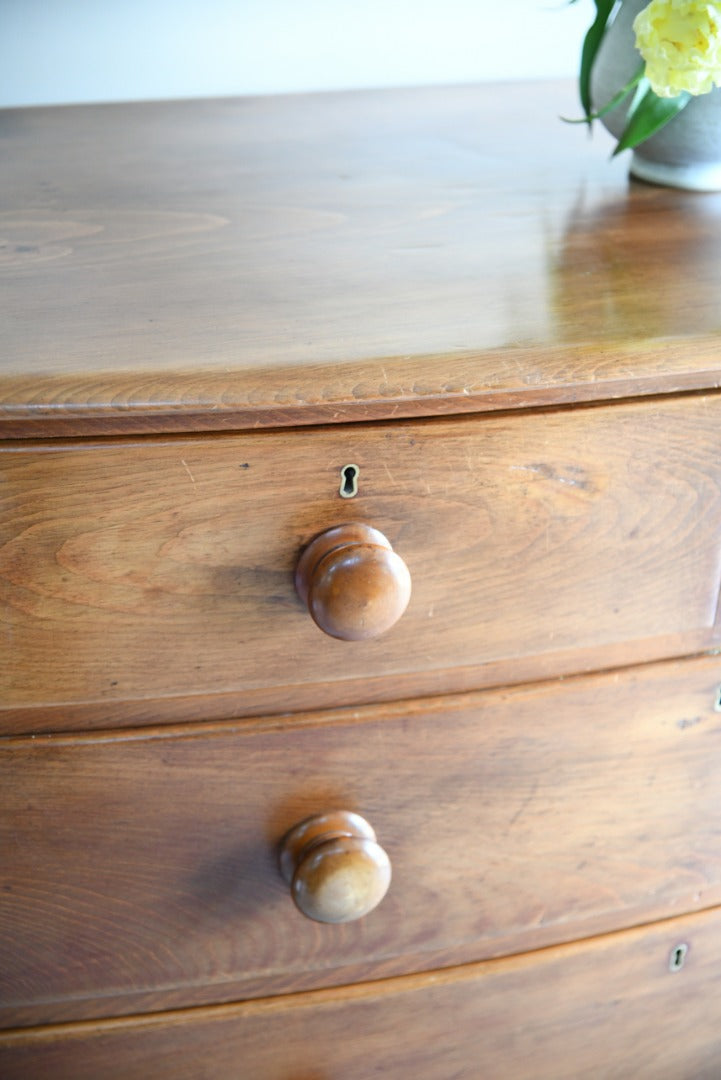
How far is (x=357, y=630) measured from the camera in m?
0.48

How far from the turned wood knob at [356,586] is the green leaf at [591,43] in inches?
16.0

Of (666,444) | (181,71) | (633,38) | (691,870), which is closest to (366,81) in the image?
(181,71)

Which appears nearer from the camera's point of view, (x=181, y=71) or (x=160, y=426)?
(x=160, y=426)

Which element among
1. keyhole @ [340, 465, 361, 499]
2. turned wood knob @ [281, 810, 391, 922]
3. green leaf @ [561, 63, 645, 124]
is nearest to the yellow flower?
green leaf @ [561, 63, 645, 124]

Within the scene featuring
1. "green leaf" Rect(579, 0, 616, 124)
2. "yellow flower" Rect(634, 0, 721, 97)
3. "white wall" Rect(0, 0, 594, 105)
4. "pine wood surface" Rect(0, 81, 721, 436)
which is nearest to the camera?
"pine wood surface" Rect(0, 81, 721, 436)

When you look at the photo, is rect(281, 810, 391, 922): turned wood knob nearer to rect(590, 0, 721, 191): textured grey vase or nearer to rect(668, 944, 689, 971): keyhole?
rect(668, 944, 689, 971): keyhole

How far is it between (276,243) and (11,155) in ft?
1.01

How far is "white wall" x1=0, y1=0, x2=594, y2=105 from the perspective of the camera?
3.00 feet

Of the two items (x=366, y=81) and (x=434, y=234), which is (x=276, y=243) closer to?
(x=434, y=234)

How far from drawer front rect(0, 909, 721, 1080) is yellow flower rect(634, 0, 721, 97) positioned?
1.74 feet

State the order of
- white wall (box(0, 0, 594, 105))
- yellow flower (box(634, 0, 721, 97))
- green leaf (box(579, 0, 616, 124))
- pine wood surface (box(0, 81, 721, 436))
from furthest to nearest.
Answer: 1. white wall (box(0, 0, 594, 105))
2. green leaf (box(579, 0, 616, 124))
3. yellow flower (box(634, 0, 721, 97))
4. pine wood surface (box(0, 81, 721, 436))

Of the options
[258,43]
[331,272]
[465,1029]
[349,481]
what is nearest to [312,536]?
[349,481]

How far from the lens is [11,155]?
2.64 feet

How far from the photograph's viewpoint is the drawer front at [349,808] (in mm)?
551
